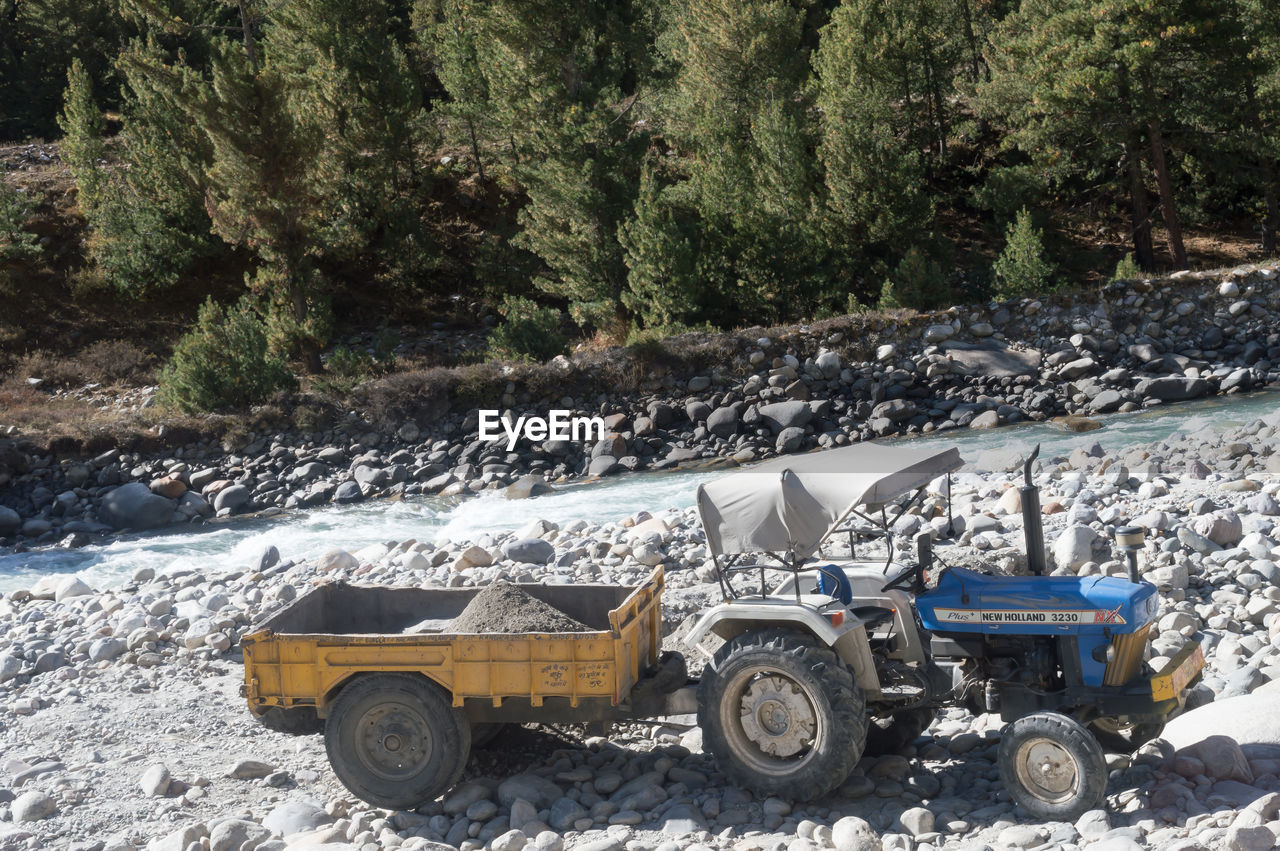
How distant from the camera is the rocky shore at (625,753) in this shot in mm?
5523

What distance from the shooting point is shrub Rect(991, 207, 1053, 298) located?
2666cm

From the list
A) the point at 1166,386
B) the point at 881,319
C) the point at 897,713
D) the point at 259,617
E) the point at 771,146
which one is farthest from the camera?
the point at 771,146

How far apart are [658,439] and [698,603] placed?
43.5ft

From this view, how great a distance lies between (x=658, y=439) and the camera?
2292cm

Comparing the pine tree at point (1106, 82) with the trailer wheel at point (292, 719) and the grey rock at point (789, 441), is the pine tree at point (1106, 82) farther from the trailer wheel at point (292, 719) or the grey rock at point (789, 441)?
the trailer wheel at point (292, 719)

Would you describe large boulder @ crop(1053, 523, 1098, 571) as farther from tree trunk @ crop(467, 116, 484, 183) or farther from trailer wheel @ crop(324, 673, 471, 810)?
tree trunk @ crop(467, 116, 484, 183)

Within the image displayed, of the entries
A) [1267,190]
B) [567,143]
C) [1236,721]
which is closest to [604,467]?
[567,143]

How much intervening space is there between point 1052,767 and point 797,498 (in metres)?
1.86

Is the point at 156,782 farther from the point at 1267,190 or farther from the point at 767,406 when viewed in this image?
the point at 1267,190

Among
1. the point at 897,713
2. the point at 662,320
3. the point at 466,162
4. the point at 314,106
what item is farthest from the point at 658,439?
the point at 466,162

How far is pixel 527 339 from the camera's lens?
27.0 meters

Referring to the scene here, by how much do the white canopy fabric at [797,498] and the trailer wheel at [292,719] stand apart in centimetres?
273

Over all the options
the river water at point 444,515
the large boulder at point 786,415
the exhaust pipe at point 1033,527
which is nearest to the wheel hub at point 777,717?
the exhaust pipe at point 1033,527

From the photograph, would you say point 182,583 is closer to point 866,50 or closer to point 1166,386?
point 1166,386
